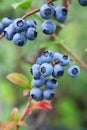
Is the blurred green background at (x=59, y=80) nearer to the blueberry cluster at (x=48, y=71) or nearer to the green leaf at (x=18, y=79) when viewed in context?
the green leaf at (x=18, y=79)

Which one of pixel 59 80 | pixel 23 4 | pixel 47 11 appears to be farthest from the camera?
pixel 59 80

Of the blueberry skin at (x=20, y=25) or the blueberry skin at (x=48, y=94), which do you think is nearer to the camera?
the blueberry skin at (x=20, y=25)

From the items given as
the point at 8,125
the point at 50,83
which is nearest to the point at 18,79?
the point at 8,125

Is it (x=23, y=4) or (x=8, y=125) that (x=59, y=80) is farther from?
(x=23, y=4)

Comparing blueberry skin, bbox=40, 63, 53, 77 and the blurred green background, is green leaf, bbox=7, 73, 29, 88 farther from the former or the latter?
blueberry skin, bbox=40, 63, 53, 77

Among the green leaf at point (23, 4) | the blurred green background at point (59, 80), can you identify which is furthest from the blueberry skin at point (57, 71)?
the blurred green background at point (59, 80)
